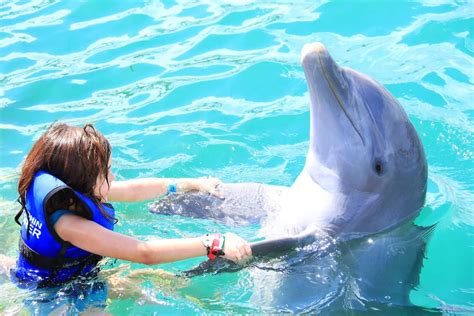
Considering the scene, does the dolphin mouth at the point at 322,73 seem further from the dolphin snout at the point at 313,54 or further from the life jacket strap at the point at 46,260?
the life jacket strap at the point at 46,260

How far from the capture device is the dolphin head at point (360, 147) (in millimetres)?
4824

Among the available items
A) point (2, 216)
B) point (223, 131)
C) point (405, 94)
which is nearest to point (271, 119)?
point (223, 131)

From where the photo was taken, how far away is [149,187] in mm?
5566

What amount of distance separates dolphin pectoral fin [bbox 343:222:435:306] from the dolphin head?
0.13 meters

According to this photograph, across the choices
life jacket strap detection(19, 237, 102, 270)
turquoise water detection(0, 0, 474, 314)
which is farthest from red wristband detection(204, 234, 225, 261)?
life jacket strap detection(19, 237, 102, 270)

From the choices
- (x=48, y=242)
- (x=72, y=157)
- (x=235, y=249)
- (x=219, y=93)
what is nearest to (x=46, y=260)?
(x=48, y=242)

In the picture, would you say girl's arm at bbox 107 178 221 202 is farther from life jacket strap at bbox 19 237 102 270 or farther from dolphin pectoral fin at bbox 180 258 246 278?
dolphin pectoral fin at bbox 180 258 246 278

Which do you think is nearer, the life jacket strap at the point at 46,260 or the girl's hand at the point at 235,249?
the girl's hand at the point at 235,249

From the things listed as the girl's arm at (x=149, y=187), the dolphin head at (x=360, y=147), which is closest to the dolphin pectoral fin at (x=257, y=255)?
the dolphin head at (x=360, y=147)

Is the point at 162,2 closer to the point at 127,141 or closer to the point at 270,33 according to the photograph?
the point at 270,33

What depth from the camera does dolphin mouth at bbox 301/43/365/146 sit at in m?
4.71

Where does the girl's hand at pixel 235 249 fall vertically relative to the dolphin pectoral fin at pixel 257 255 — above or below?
above

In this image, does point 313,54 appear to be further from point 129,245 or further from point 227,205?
point 129,245

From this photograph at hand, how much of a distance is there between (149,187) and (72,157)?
1.23 m
